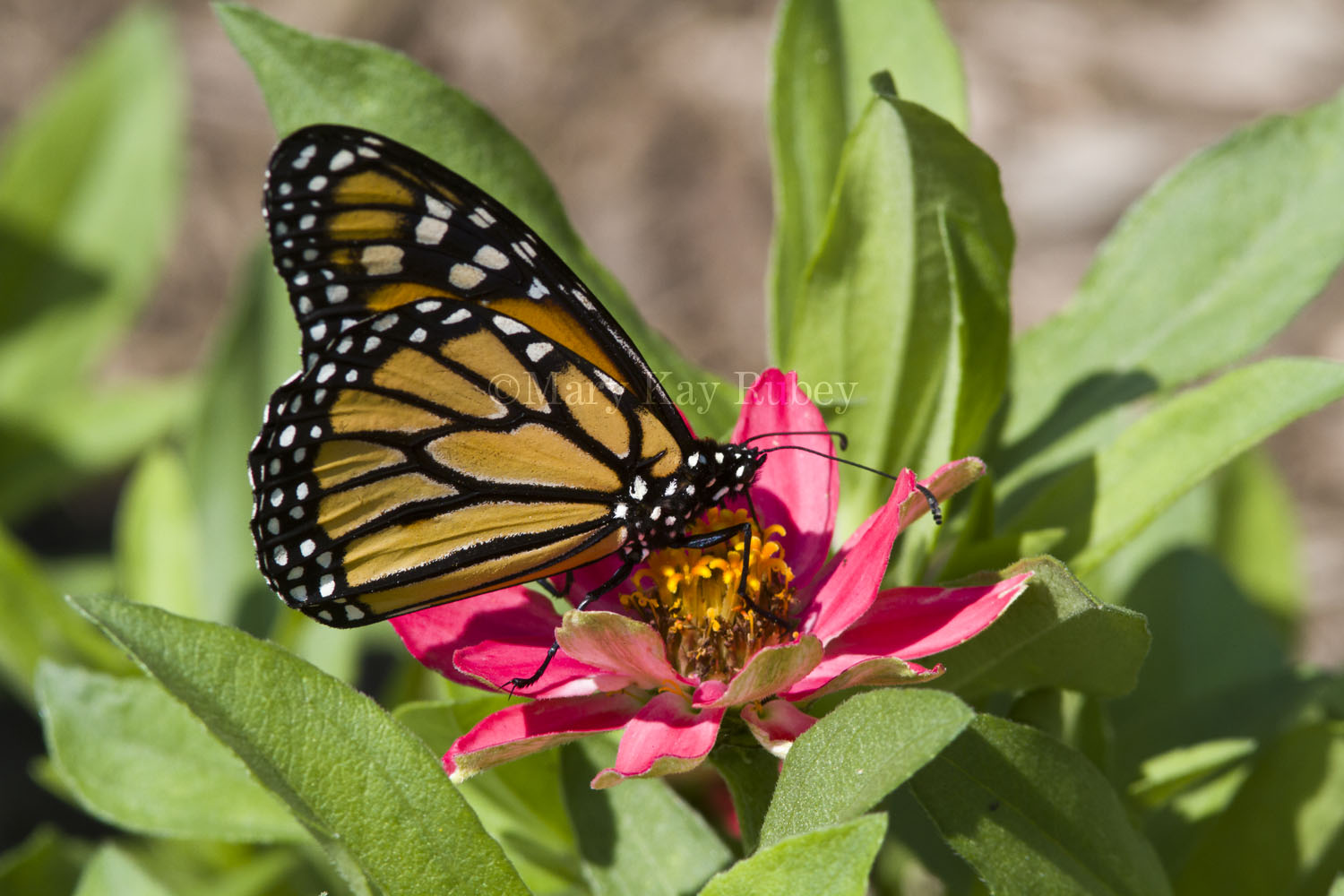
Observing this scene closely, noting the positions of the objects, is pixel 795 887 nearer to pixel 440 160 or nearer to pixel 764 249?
pixel 440 160

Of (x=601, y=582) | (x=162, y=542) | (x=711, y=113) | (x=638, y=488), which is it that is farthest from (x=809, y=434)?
(x=711, y=113)

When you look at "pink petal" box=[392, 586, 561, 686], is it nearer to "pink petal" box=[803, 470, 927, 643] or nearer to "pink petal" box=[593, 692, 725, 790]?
"pink petal" box=[593, 692, 725, 790]

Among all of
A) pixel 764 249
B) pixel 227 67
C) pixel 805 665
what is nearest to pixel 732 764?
pixel 805 665

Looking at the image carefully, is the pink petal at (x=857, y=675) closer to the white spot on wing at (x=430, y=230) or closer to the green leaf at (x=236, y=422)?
the white spot on wing at (x=430, y=230)

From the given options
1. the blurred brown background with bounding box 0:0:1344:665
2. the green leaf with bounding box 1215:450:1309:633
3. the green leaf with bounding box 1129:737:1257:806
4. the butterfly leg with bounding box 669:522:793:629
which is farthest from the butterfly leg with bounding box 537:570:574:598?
the blurred brown background with bounding box 0:0:1344:665

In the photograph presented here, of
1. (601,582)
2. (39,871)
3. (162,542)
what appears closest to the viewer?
(601,582)

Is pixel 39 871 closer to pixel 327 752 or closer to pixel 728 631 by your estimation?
pixel 327 752
